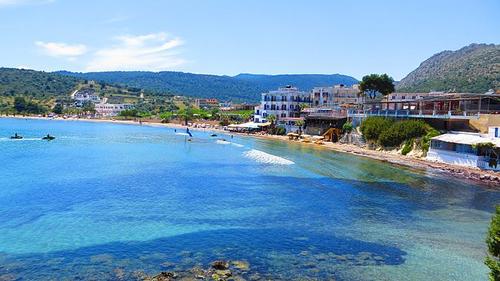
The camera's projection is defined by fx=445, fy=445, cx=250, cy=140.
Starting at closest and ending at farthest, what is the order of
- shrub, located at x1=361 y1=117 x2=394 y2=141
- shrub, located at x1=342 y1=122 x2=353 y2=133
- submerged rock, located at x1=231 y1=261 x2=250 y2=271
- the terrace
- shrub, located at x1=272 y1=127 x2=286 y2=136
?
submerged rock, located at x1=231 y1=261 x2=250 y2=271
the terrace
shrub, located at x1=361 y1=117 x2=394 y2=141
shrub, located at x1=342 y1=122 x2=353 y2=133
shrub, located at x1=272 y1=127 x2=286 y2=136

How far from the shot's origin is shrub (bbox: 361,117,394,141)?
6568cm

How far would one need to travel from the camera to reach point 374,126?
6769 cm

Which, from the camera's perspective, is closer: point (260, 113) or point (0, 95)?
point (260, 113)

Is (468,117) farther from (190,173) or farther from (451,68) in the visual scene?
(451,68)

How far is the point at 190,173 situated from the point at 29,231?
75.6 feet

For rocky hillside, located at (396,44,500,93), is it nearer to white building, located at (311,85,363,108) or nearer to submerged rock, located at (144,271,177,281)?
white building, located at (311,85,363,108)

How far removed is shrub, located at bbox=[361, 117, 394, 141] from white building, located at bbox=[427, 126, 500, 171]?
1126cm

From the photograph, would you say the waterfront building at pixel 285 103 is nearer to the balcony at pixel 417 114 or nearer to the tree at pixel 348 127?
the tree at pixel 348 127

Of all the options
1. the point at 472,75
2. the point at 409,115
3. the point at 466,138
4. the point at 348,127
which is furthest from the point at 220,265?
the point at 472,75

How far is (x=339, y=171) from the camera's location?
4803 centimetres

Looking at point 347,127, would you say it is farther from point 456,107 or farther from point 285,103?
point 285,103

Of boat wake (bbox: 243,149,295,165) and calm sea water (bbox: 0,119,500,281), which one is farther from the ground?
calm sea water (bbox: 0,119,500,281)

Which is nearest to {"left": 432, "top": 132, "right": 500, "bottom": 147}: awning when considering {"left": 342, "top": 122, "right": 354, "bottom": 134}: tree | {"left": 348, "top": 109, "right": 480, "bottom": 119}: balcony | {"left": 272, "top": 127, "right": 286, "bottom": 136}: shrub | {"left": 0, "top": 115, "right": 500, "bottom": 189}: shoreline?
{"left": 348, "top": 109, "right": 480, "bottom": 119}: balcony

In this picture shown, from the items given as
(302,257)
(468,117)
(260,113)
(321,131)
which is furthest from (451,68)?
(302,257)
